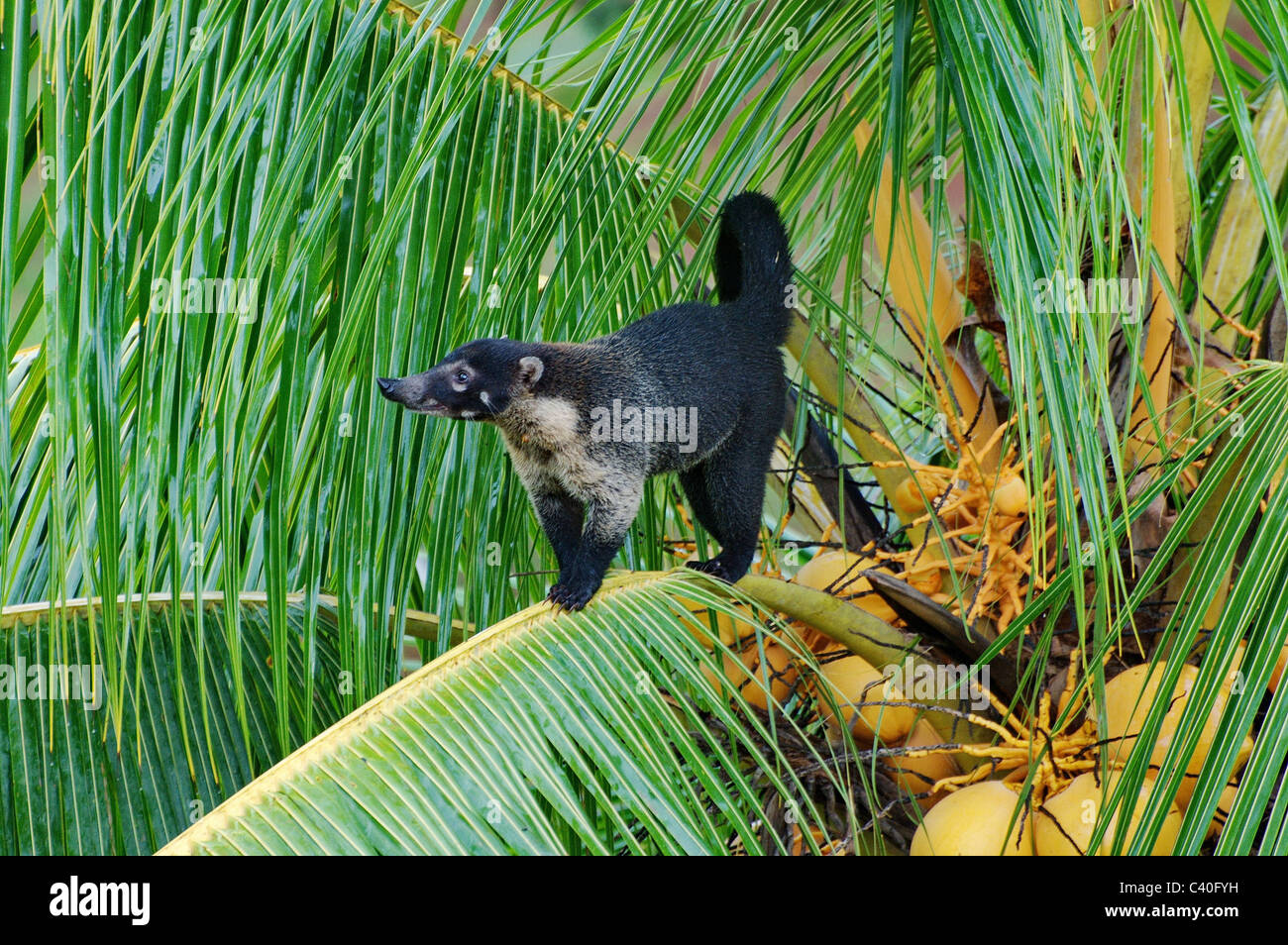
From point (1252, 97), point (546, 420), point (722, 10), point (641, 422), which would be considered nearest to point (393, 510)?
point (546, 420)

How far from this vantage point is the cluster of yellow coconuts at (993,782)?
141 centimetres

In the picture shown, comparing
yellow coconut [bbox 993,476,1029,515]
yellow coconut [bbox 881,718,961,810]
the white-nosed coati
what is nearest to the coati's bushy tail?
the white-nosed coati

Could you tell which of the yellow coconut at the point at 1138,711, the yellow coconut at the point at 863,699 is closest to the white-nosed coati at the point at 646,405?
the yellow coconut at the point at 863,699

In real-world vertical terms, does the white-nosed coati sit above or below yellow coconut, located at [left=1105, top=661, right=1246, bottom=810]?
A: above

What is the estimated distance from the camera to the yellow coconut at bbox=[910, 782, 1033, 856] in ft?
4.66

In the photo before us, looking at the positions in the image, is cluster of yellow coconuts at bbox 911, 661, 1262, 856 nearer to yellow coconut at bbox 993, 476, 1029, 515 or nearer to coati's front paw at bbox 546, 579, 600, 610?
yellow coconut at bbox 993, 476, 1029, 515

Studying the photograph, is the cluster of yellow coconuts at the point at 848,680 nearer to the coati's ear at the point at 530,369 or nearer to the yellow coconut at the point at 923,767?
the yellow coconut at the point at 923,767

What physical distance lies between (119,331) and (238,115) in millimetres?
256

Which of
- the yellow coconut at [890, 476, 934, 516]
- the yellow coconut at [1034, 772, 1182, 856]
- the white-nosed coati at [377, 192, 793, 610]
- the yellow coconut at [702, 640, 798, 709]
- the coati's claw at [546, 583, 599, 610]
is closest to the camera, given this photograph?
the yellow coconut at [1034, 772, 1182, 856]

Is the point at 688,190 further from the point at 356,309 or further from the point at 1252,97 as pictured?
the point at 1252,97

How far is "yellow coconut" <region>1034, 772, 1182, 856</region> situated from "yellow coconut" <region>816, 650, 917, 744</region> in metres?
0.28

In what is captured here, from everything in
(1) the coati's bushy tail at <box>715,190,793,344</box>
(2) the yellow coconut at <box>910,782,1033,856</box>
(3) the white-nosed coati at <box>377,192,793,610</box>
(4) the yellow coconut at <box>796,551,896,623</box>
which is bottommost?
(2) the yellow coconut at <box>910,782,1033,856</box>

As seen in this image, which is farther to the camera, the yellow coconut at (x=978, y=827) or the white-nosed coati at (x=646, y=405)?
the white-nosed coati at (x=646, y=405)

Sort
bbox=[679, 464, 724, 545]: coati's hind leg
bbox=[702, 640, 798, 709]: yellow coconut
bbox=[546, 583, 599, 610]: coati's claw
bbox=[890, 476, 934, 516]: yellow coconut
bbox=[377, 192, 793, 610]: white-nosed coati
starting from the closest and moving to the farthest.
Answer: bbox=[546, 583, 599, 610]: coati's claw < bbox=[377, 192, 793, 610]: white-nosed coati < bbox=[702, 640, 798, 709]: yellow coconut < bbox=[890, 476, 934, 516]: yellow coconut < bbox=[679, 464, 724, 545]: coati's hind leg
